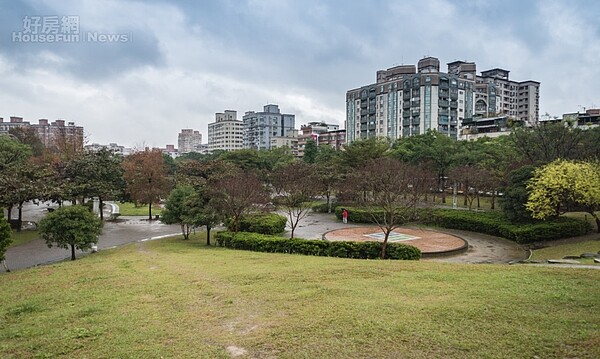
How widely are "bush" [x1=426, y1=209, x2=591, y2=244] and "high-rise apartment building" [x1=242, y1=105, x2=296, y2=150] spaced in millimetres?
102898

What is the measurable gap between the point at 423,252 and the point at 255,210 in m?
10.3

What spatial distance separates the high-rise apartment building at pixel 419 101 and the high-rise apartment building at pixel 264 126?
46555mm

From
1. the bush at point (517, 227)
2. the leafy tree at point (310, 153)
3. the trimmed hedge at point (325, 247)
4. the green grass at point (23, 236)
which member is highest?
the leafy tree at point (310, 153)

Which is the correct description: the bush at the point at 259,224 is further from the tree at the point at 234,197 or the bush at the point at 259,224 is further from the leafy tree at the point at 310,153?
the leafy tree at the point at 310,153

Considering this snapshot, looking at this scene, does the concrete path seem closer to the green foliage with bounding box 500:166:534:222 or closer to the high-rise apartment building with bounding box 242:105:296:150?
the green foliage with bounding box 500:166:534:222

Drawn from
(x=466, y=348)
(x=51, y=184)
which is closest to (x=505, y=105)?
(x=51, y=184)

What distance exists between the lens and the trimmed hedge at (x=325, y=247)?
17312 mm

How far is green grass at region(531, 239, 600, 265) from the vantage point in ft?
59.2

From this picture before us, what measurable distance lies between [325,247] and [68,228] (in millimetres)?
11120

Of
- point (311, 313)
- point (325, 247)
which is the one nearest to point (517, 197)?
point (325, 247)

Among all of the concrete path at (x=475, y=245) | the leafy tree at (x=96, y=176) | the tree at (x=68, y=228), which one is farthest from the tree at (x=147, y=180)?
the tree at (x=68, y=228)

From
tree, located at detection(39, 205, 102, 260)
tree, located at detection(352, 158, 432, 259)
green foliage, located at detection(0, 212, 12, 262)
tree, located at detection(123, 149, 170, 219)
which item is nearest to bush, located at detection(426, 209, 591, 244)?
tree, located at detection(352, 158, 432, 259)

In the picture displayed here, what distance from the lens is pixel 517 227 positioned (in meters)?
22.9

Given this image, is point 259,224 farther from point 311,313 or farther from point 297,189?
point 311,313
